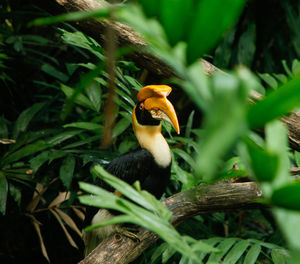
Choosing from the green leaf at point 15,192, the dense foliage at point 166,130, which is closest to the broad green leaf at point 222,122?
the dense foliage at point 166,130

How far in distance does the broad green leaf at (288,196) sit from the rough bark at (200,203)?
0.96 metres

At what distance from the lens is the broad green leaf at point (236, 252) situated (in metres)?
1.29

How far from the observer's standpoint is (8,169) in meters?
1.84

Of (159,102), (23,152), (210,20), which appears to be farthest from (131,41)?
(210,20)

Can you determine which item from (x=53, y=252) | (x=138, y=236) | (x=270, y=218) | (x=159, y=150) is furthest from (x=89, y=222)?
(x=270, y=218)

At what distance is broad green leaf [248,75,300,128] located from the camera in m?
0.37

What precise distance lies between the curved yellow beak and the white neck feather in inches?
4.1

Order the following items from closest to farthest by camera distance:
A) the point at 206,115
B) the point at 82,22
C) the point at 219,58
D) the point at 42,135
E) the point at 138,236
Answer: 1. the point at 206,115
2. the point at 138,236
3. the point at 82,22
4. the point at 42,135
5. the point at 219,58

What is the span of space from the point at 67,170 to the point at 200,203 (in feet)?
2.00

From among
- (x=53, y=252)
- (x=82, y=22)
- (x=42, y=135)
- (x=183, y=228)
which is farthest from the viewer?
(x=53, y=252)

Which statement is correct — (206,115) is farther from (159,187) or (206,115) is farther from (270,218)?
(270,218)

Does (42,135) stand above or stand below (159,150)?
below

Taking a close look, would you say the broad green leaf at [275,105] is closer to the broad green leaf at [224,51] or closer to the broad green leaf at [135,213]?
the broad green leaf at [135,213]

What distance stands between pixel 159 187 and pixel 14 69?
4.69 feet
